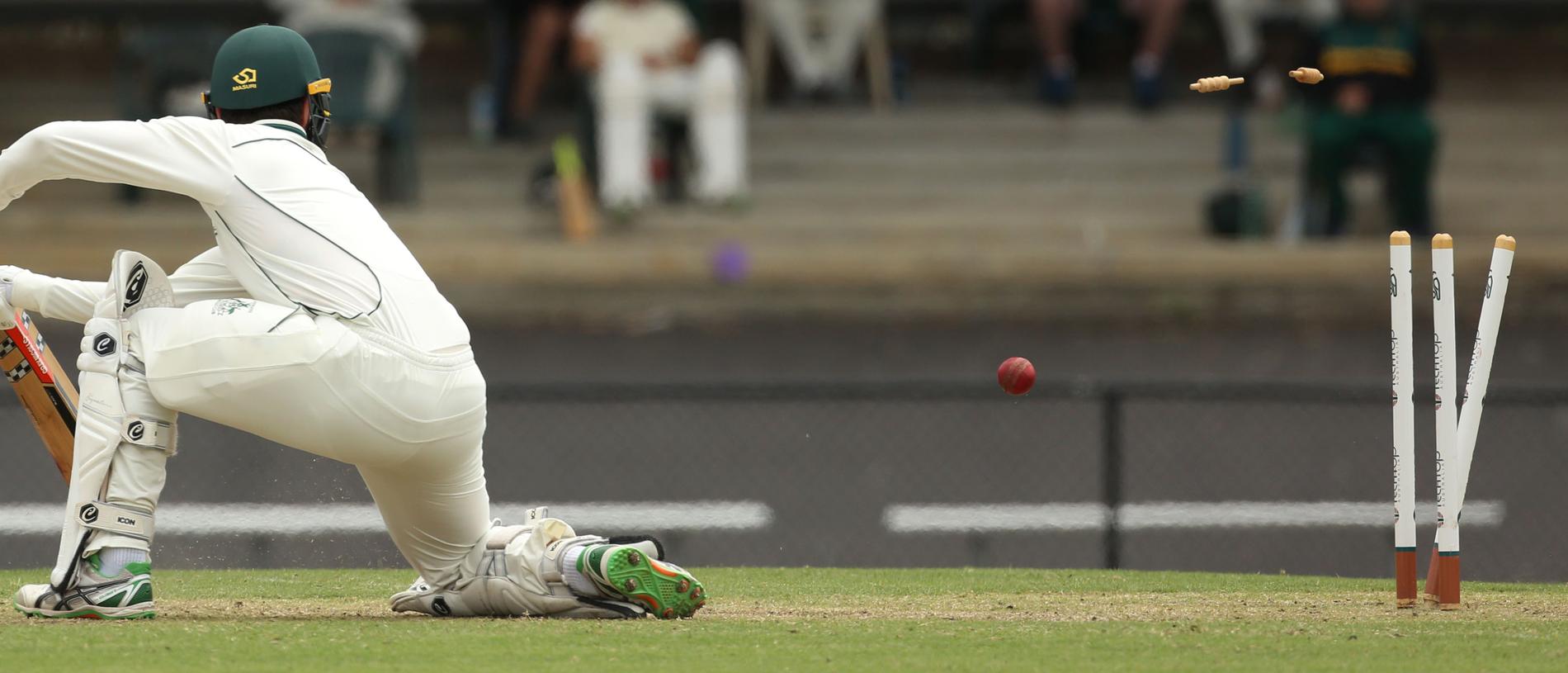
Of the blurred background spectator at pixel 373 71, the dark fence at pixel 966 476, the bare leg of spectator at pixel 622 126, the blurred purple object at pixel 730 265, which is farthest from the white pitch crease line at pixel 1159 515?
the blurred background spectator at pixel 373 71

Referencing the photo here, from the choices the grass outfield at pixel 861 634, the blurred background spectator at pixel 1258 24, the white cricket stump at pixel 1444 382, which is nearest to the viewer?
the grass outfield at pixel 861 634

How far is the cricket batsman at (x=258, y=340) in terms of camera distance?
480cm

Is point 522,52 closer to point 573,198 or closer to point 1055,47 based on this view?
point 573,198

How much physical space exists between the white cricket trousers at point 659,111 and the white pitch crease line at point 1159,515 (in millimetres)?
5043

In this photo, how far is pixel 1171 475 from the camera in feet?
31.9

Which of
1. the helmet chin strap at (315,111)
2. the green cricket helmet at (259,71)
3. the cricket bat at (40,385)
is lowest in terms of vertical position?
the cricket bat at (40,385)

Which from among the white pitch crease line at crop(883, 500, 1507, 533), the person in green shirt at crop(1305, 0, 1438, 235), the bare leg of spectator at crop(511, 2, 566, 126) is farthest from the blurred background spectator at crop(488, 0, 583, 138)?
the white pitch crease line at crop(883, 500, 1507, 533)

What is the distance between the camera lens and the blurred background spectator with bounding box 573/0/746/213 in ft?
44.4

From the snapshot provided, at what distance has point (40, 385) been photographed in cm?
538

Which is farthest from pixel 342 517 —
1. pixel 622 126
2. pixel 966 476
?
pixel 622 126

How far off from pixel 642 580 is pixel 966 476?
4.67 meters

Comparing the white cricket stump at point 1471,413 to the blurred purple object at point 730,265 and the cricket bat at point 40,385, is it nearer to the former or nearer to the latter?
the cricket bat at point 40,385

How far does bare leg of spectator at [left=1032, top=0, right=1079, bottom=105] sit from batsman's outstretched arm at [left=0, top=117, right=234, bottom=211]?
11349 millimetres

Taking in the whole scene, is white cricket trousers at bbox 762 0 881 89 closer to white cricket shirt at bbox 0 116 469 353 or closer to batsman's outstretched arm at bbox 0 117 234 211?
white cricket shirt at bbox 0 116 469 353
